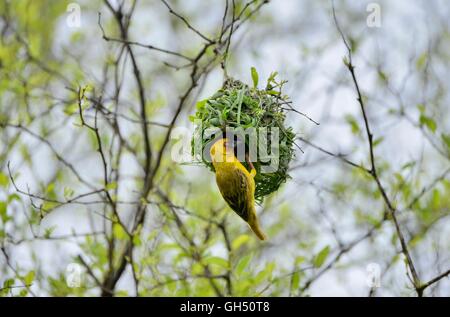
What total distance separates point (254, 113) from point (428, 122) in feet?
4.91

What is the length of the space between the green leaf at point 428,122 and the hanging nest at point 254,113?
1230 millimetres

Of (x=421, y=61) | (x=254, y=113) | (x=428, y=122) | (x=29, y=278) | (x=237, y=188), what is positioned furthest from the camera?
(x=421, y=61)

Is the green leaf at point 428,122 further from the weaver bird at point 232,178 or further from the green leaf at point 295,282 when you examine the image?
the weaver bird at point 232,178

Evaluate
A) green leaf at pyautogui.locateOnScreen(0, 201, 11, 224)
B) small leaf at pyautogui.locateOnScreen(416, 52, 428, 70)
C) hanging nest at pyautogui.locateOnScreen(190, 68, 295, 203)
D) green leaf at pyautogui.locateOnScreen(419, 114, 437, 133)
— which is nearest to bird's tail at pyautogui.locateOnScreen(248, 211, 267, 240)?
hanging nest at pyautogui.locateOnScreen(190, 68, 295, 203)

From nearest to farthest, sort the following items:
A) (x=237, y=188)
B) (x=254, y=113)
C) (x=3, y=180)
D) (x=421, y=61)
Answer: (x=237, y=188) < (x=254, y=113) < (x=3, y=180) < (x=421, y=61)

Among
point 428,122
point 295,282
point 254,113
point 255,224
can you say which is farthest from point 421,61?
point 255,224

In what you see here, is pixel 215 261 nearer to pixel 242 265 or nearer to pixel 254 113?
pixel 242 265

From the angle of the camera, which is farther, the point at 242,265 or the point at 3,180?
the point at 3,180

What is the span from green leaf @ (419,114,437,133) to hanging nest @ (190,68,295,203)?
4.03ft

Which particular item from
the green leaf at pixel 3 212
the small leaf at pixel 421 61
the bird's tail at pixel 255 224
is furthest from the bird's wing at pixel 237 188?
the small leaf at pixel 421 61

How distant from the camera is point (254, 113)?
11.1 ft

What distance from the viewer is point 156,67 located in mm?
8812

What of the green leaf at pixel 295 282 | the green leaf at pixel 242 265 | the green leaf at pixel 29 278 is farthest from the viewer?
the green leaf at pixel 295 282

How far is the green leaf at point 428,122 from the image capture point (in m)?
4.34
